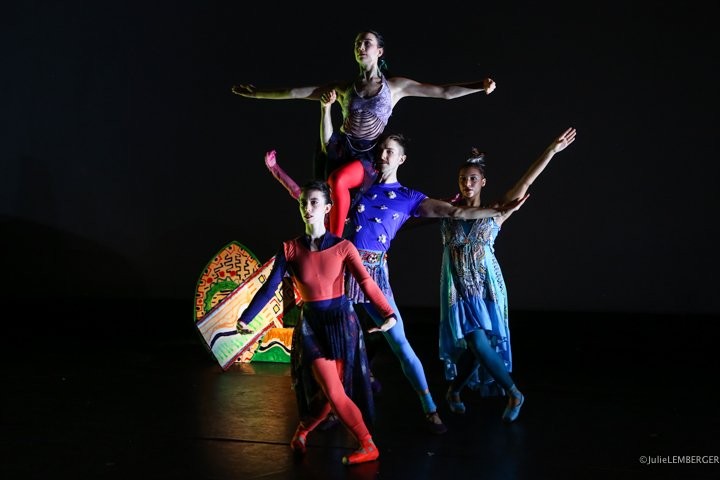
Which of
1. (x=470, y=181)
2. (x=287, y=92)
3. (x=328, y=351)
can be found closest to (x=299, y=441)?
(x=328, y=351)

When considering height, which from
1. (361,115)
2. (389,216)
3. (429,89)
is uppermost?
(429,89)

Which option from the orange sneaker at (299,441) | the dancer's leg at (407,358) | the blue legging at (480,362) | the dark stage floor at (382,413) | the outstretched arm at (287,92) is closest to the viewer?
the dark stage floor at (382,413)

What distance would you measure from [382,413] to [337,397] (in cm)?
76

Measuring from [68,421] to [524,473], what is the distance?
1825mm

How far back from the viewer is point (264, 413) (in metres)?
3.49

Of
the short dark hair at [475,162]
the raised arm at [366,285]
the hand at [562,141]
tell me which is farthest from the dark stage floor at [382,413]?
the hand at [562,141]

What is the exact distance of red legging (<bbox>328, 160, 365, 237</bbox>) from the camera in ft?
11.6

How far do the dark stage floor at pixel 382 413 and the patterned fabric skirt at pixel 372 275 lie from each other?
528 mm

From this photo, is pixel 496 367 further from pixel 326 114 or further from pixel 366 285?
pixel 326 114

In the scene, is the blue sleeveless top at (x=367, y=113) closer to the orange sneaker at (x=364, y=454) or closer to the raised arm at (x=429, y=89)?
the raised arm at (x=429, y=89)

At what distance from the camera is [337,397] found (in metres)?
2.85

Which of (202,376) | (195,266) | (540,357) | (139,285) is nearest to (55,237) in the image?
(139,285)

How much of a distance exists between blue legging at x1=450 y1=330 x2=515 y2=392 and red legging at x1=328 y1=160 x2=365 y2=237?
74cm

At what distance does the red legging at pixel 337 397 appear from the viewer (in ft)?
9.29
